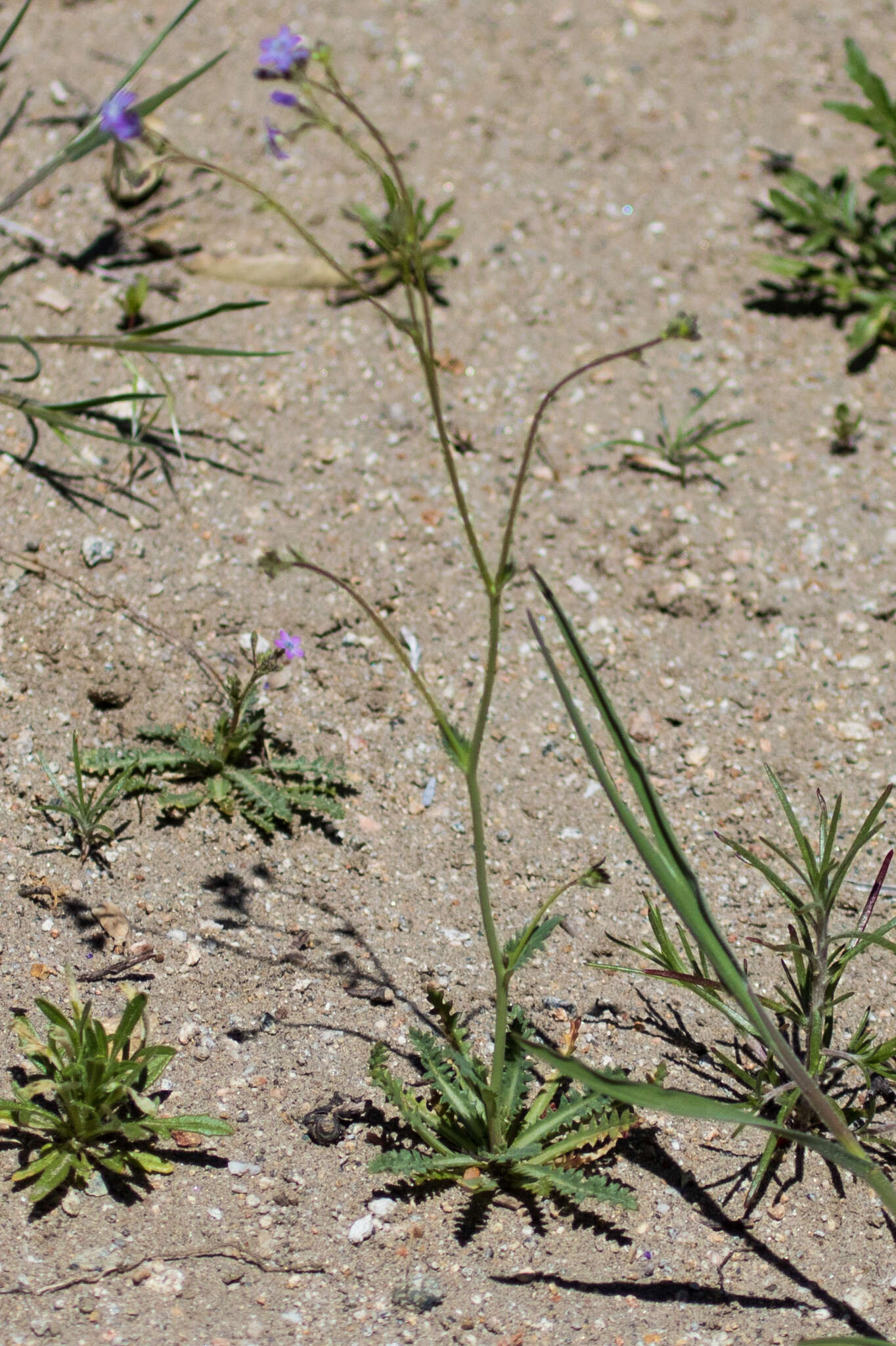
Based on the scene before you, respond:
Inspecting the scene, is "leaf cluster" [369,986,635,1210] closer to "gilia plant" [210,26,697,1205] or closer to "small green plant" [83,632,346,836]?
"gilia plant" [210,26,697,1205]

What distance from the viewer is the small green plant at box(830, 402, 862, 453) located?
2949 mm

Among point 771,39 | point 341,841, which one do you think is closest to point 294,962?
point 341,841

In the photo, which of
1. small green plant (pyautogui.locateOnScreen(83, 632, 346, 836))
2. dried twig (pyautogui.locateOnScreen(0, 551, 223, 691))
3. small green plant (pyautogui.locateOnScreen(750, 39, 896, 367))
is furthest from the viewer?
small green plant (pyautogui.locateOnScreen(750, 39, 896, 367))

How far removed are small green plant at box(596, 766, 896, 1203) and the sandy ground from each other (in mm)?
89

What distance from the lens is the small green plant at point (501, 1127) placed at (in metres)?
1.70

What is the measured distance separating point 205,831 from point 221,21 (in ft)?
9.36

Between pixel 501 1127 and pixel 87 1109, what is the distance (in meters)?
0.63

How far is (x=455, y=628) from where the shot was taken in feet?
8.54

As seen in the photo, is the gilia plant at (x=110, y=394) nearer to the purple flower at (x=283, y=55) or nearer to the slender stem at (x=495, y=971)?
the purple flower at (x=283, y=55)

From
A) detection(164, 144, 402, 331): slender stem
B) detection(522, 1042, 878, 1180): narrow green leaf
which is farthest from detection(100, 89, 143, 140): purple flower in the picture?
detection(522, 1042, 878, 1180): narrow green leaf

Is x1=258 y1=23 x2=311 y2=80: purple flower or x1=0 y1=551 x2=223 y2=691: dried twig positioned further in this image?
x1=0 y1=551 x2=223 y2=691: dried twig

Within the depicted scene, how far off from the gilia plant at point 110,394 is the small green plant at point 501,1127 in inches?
57.4

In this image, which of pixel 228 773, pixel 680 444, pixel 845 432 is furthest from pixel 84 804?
pixel 845 432

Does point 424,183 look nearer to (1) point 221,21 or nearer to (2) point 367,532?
(1) point 221,21
